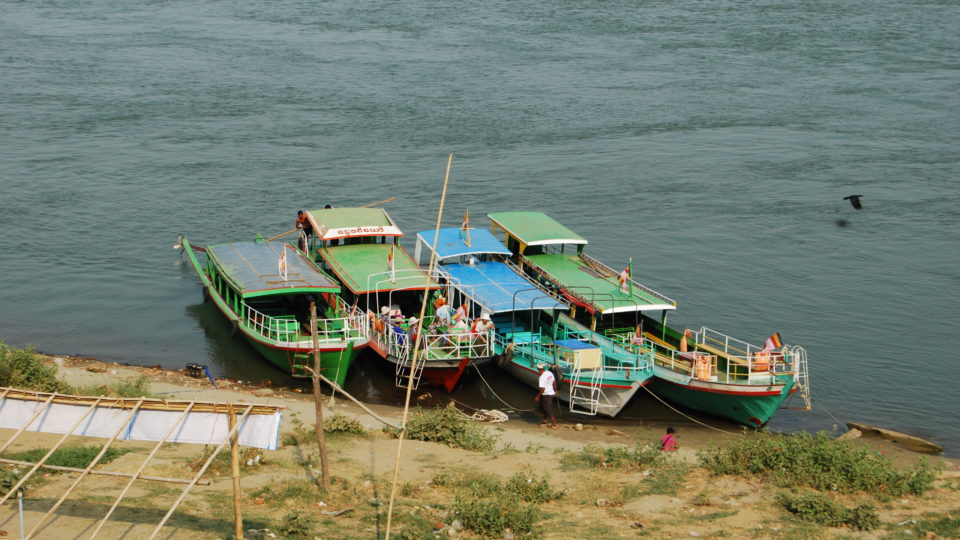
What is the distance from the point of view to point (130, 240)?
34938mm

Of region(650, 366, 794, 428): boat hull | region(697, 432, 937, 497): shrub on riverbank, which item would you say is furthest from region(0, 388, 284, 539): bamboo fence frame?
region(650, 366, 794, 428): boat hull

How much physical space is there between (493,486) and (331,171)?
2689 cm

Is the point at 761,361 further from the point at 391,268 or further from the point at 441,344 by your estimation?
the point at 391,268

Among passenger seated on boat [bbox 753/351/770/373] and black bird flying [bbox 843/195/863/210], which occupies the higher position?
black bird flying [bbox 843/195/863/210]

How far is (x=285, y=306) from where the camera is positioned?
1024 inches

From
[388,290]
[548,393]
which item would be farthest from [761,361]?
[388,290]

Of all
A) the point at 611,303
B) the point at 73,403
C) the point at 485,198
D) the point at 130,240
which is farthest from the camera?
the point at 485,198

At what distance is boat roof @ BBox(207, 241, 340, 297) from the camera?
78.2 ft

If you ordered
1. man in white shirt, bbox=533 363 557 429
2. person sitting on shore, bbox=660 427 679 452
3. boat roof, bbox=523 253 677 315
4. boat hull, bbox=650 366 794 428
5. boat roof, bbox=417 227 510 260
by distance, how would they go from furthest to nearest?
boat roof, bbox=417 227 510 260, boat roof, bbox=523 253 677 315, man in white shirt, bbox=533 363 557 429, boat hull, bbox=650 366 794 428, person sitting on shore, bbox=660 427 679 452

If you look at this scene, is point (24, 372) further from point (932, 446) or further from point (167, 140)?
point (167, 140)

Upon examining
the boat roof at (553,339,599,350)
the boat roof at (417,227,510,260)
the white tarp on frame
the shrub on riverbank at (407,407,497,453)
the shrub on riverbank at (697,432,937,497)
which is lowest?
the shrub on riverbank at (407,407,497,453)

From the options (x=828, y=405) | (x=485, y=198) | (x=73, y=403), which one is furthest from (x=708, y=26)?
(x=73, y=403)

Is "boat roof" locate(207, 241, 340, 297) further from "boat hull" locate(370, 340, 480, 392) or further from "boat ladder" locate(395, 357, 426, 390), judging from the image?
"boat ladder" locate(395, 357, 426, 390)

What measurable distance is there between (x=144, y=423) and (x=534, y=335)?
1170 centimetres
